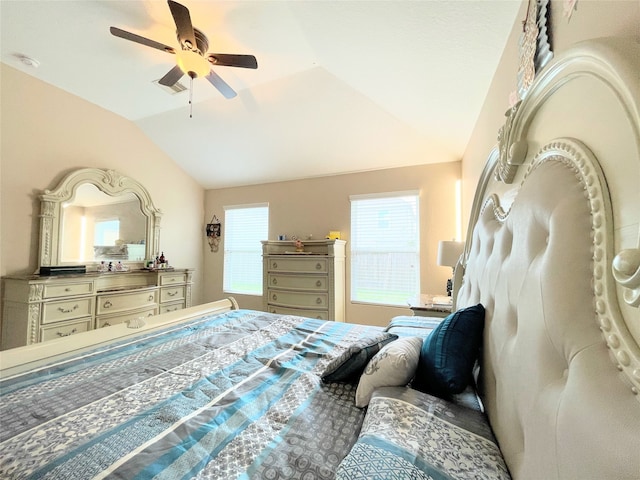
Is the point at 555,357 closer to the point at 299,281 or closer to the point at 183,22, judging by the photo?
the point at 183,22

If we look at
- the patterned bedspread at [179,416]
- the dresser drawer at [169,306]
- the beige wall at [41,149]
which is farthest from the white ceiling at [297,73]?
the dresser drawer at [169,306]

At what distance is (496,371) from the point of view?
2.78 feet

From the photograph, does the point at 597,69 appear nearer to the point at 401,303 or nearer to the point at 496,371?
the point at 496,371

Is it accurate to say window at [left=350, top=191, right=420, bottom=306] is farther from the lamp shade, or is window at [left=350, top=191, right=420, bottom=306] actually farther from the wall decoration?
the wall decoration

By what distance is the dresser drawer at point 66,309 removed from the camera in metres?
2.59

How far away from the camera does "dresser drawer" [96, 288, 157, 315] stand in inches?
118

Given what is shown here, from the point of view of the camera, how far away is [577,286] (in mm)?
529

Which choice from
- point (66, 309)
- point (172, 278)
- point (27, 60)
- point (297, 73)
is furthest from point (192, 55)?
point (172, 278)

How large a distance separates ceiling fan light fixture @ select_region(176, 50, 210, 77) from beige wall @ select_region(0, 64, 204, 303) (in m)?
2.09

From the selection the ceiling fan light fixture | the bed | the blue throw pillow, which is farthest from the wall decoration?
the ceiling fan light fixture

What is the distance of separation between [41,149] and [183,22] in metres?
2.52

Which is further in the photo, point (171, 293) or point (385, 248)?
point (171, 293)

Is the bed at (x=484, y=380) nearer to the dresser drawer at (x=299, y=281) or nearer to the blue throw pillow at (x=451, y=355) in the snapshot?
the blue throw pillow at (x=451, y=355)

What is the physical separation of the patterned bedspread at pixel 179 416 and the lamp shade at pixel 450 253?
4.82ft
